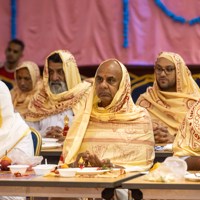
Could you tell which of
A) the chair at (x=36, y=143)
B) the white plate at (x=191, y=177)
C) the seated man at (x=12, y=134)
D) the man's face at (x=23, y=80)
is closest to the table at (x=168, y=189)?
the white plate at (x=191, y=177)

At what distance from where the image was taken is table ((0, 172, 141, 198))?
489 cm

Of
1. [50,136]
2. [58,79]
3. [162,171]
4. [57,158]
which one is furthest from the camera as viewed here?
[58,79]

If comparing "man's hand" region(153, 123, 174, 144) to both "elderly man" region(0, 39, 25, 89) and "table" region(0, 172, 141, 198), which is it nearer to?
"table" region(0, 172, 141, 198)

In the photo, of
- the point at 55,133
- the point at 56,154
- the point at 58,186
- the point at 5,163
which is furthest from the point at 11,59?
the point at 58,186

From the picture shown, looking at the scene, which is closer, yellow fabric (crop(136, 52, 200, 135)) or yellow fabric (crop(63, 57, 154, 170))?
yellow fabric (crop(63, 57, 154, 170))

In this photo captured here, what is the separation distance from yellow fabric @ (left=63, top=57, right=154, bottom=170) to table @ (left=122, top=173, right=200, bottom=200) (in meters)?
1.27

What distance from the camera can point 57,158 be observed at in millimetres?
7102

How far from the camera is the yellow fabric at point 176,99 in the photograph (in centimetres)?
848

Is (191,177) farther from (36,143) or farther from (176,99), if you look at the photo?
(176,99)

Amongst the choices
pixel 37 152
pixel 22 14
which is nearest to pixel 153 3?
pixel 22 14

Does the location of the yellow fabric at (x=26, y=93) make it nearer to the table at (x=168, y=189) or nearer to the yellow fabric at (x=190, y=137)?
the yellow fabric at (x=190, y=137)

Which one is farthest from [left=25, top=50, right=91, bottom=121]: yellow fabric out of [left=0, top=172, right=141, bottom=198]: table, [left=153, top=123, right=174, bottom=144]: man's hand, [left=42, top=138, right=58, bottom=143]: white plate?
[left=0, top=172, right=141, bottom=198]: table

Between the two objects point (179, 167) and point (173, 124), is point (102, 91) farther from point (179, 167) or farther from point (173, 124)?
point (173, 124)

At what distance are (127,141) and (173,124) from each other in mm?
2263
